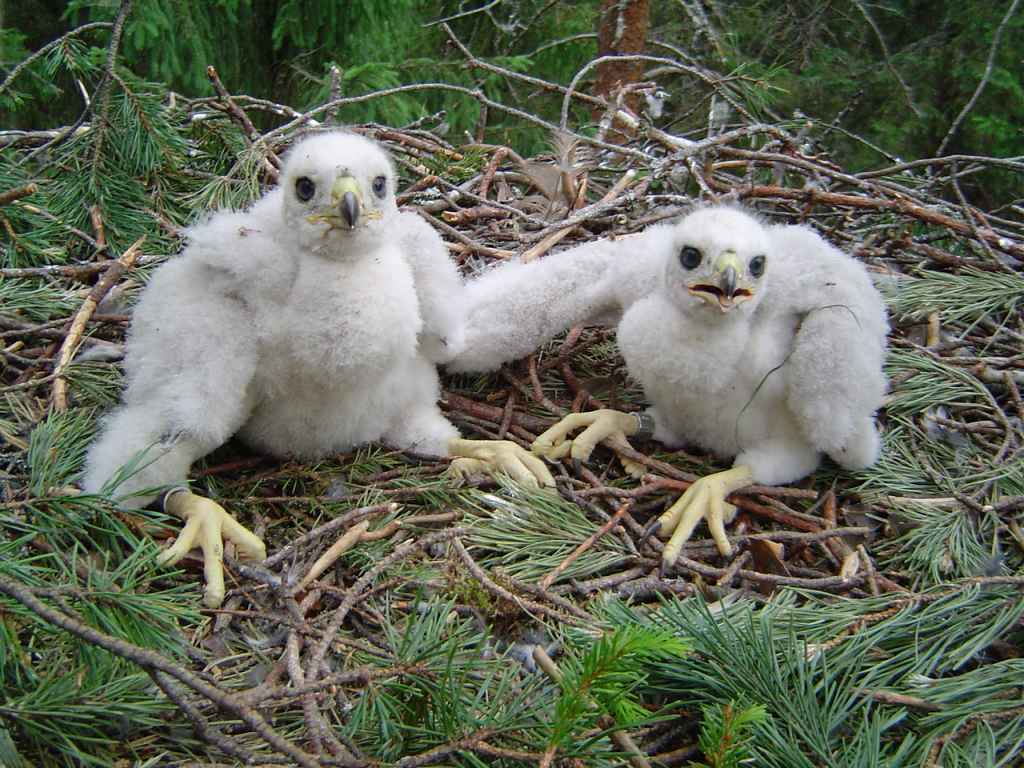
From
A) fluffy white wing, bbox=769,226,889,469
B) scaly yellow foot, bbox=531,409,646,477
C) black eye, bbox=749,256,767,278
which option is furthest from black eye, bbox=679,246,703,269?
scaly yellow foot, bbox=531,409,646,477

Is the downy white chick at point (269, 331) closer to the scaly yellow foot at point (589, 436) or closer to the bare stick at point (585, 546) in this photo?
the scaly yellow foot at point (589, 436)

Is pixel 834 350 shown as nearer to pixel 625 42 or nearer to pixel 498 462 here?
pixel 498 462

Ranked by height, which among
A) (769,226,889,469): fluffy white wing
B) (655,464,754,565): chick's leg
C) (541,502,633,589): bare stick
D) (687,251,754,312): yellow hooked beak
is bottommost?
(655,464,754,565): chick's leg

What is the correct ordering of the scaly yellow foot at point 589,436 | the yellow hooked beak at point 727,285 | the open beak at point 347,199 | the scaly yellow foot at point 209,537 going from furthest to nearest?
the scaly yellow foot at point 589,436, the yellow hooked beak at point 727,285, the open beak at point 347,199, the scaly yellow foot at point 209,537

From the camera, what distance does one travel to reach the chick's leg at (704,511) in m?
2.15

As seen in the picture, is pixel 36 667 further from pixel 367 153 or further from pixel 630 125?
pixel 630 125

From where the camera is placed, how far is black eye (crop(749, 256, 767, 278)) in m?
2.35

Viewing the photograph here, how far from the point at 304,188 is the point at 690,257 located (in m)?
1.02

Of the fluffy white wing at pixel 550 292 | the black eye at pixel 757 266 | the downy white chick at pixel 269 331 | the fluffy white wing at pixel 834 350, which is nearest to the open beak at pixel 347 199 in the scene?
the downy white chick at pixel 269 331

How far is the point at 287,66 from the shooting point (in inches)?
228

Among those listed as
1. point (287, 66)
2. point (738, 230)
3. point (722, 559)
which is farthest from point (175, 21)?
point (722, 559)

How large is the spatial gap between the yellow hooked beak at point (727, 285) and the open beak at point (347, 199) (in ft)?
2.95

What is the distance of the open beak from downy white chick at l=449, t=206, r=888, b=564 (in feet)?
2.10

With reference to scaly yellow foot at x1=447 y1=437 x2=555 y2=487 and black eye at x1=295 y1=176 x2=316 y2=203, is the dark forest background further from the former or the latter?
scaly yellow foot at x1=447 y1=437 x2=555 y2=487
